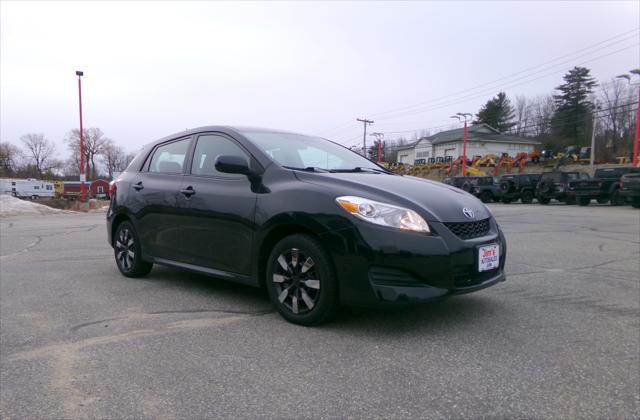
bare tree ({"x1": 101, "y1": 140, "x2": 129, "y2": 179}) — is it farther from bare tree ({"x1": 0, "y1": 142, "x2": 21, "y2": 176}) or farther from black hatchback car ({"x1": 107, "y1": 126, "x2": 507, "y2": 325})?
black hatchback car ({"x1": 107, "y1": 126, "x2": 507, "y2": 325})

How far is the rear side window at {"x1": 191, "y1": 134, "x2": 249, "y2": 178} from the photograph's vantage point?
4.23 meters

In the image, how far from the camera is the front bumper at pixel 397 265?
10.2ft

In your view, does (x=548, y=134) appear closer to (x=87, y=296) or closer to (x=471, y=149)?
(x=471, y=149)

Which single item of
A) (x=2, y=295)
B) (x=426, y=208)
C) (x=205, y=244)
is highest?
(x=426, y=208)

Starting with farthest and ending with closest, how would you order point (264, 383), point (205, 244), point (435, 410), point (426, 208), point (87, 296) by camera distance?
point (87, 296) < point (205, 244) < point (426, 208) < point (264, 383) < point (435, 410)

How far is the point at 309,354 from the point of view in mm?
2992

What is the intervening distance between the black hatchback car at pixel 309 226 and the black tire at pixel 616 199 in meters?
20.9

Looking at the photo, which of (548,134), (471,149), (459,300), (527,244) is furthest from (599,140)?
(459,300)

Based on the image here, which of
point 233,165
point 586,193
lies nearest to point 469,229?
point 233,165

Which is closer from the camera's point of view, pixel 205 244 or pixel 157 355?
pixel 157 355

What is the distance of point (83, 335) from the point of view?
3402 millimetres

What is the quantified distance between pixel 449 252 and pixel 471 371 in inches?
30.7

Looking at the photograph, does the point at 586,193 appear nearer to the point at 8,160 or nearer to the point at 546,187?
the point at 546,187

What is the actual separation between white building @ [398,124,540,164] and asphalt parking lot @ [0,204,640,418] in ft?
209
